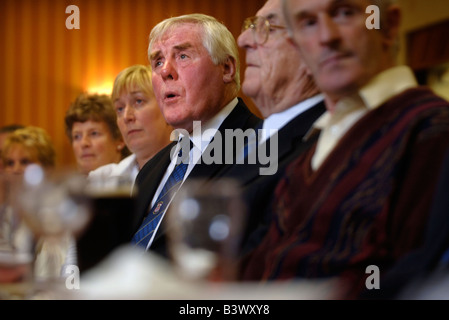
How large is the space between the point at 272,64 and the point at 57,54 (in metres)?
3.34

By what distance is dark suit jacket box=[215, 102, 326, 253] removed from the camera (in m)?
1.35

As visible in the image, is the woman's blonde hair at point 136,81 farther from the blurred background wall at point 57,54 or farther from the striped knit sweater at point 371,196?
the striped knit sweater at point 371,196

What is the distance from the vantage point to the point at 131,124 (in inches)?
96.3

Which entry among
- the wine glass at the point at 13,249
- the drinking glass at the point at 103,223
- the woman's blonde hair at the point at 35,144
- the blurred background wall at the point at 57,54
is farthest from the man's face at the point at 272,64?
the blurred background wall at the point at 57,54

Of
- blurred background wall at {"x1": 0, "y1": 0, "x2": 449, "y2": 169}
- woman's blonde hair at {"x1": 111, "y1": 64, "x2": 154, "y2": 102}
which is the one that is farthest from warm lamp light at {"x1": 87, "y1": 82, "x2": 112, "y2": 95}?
woman's blonde hair at {"x1": 111, "y1": 64, "x2": 154, "y2": 102}

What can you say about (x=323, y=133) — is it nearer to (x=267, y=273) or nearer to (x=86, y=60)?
(x=267, y=273)

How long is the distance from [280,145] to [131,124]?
115cm

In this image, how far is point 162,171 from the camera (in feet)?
6.78

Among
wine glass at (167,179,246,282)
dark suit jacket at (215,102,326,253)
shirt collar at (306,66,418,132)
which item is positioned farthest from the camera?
dark suit jacket at (215,102,326,253)

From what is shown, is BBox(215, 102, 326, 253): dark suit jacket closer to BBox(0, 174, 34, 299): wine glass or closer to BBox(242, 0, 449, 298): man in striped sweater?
BBox(242, 0, 449, 298): man in striped sweater

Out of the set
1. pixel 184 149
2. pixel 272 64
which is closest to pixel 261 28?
pixel 272 64

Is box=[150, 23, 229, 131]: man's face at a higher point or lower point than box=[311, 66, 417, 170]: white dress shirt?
higher

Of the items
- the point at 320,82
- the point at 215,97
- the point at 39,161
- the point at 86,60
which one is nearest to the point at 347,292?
the point at 320,82

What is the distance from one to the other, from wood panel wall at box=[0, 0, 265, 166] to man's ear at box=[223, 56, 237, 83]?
1837mm
